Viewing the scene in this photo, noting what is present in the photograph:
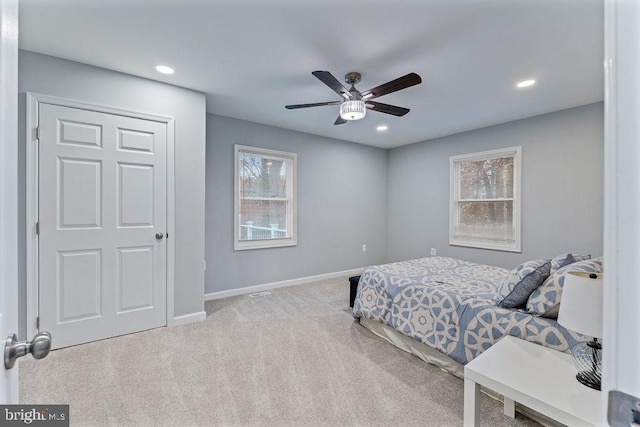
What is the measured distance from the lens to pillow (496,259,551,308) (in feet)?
6.22

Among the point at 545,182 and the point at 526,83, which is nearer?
the point at 526,83

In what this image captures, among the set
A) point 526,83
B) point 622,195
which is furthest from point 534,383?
point 526,83

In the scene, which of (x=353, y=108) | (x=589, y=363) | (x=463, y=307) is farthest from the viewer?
(x=353, y=108)

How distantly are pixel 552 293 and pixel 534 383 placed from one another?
31.2 inches

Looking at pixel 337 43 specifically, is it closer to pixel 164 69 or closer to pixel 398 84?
pixel 398 84

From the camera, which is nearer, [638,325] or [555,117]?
[638,325]

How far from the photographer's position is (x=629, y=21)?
0.40 m

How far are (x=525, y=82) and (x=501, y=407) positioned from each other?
2828 mm

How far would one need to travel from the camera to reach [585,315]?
1.09 m

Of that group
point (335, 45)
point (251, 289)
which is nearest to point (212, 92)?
point (335, 45)

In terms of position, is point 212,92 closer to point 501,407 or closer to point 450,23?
point 450,23

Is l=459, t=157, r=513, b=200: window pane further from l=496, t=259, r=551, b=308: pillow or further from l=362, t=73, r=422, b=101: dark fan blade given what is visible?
l=362, t=73, r=422, b=101: dark fan blade

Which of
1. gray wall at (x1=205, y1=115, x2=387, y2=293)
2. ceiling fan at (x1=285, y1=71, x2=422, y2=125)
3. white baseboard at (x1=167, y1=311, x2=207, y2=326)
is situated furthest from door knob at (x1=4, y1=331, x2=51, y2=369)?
gray wall at (x1=205, y1=115, x2=387, y2=293)

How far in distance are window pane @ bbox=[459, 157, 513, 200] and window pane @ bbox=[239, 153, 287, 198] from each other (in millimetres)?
2889
